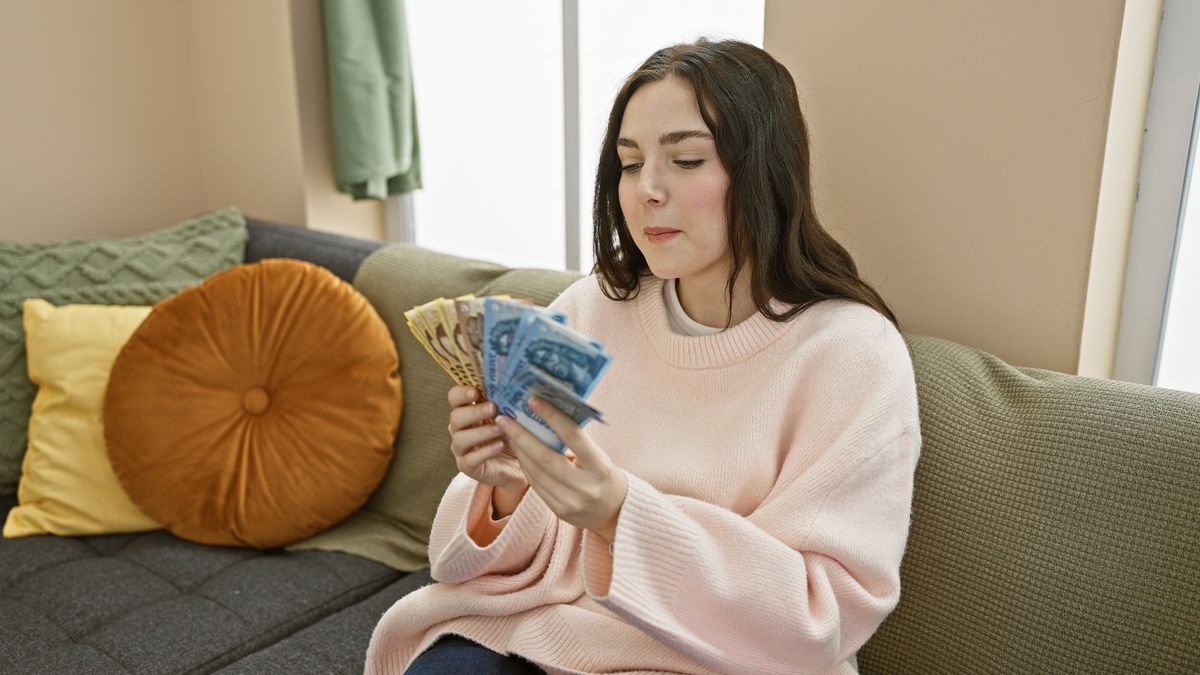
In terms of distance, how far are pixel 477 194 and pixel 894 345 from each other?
63.1 inches

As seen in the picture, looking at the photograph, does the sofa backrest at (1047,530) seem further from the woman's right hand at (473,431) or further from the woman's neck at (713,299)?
the woman's right hand at (473,431)

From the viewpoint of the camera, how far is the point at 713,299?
1357mm

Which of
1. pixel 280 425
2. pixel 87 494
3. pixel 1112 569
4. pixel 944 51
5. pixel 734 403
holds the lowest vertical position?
pixel 87 494

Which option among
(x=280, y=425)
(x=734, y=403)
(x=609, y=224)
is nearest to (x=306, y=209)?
(x=280, y=425)

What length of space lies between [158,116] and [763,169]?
90.7 inches

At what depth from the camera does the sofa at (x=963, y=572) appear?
1.13m

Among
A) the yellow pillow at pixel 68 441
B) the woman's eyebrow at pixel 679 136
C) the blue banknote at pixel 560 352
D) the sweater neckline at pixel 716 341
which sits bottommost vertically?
the yellow pillow at pixel 68 441

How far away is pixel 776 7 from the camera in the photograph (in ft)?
5.28

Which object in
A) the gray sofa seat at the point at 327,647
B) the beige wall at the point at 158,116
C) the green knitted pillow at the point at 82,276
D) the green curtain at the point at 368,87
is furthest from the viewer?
the beige wall at the point at 158,116

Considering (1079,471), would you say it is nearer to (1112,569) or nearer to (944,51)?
(1112,569)

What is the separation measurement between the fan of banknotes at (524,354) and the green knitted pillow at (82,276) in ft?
4.52

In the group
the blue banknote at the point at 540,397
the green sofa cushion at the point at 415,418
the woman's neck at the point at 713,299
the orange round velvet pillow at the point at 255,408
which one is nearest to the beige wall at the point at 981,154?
the woman's neck at the point at 713,299

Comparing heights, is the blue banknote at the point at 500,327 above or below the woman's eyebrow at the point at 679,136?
below

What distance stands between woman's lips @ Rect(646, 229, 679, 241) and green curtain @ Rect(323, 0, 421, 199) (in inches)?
56.6
